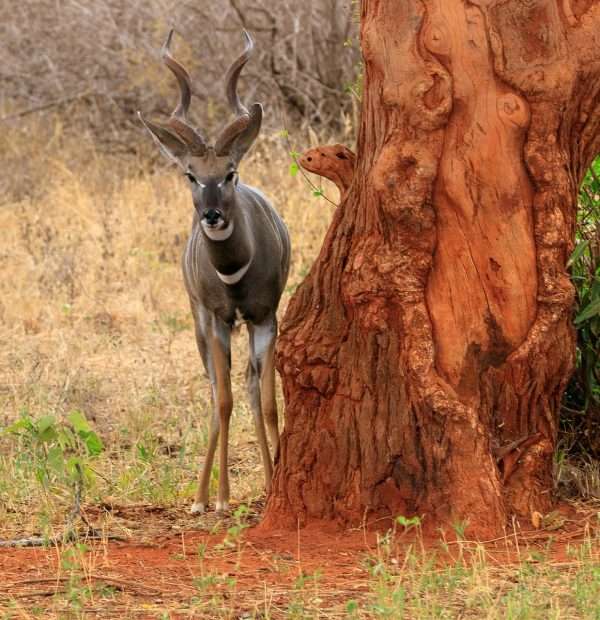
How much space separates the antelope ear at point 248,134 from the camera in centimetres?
670

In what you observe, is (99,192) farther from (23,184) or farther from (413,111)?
(413,111)

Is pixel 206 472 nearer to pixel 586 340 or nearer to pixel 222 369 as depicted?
pixel 222 369

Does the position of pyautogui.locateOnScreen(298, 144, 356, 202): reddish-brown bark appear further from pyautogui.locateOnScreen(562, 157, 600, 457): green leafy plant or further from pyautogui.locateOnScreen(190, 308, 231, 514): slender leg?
pyautogui.locateOnScreen(190, 308, 231, 514): slender leg

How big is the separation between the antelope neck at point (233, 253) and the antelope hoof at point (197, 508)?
111 cm

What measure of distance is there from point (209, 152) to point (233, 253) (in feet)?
1.67

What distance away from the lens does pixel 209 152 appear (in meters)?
6.64

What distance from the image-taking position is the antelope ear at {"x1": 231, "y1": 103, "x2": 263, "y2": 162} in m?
6.70

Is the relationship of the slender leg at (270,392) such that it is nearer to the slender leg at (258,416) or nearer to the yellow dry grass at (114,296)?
the slender leg at (258,416)

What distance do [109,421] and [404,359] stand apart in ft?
10.7

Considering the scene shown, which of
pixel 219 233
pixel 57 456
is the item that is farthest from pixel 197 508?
pixel 219 233

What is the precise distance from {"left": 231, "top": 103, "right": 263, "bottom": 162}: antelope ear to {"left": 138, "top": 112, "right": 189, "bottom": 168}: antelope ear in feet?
0.83

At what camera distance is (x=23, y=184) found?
13.9 meters

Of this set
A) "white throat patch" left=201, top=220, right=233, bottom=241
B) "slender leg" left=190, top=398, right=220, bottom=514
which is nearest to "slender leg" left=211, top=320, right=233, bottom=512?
"slender leg" left=190, top=398, right=220, bottom=514

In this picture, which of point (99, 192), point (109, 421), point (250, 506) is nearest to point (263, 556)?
point (250, 506)
